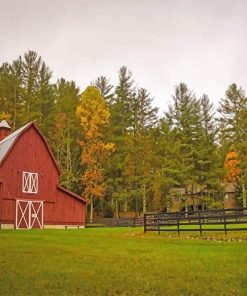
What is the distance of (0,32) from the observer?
2448 centimetres

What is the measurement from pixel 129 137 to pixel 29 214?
1861cm

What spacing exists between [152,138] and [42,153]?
688 inches

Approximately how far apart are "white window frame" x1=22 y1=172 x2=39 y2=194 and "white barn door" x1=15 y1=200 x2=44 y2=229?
3.18 feet

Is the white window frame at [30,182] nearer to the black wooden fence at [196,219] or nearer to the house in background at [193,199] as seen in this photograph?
the black wooden fence at [196,219]

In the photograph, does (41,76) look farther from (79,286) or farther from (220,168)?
(79,286)

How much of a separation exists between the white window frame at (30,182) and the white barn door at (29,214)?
3.18 feet

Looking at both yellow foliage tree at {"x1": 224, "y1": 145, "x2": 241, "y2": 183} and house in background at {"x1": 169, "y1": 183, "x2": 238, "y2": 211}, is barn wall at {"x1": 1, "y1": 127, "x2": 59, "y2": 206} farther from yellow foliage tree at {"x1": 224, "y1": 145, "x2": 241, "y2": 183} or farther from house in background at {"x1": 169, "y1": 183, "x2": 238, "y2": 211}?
yellow foliage tree at {"x1": 224, "y1": 145, "x2": 241, "y2": 183}

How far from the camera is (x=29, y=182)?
33531 mm

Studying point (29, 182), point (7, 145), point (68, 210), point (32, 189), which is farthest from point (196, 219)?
point (7, 145)

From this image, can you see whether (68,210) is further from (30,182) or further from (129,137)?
(129,137)

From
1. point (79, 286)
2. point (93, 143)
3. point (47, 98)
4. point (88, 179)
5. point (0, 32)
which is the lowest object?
point (79, 286)

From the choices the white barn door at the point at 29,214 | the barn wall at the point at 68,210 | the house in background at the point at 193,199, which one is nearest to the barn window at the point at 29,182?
the white barn door at the point at 29,214

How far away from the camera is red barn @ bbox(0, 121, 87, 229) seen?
104ft

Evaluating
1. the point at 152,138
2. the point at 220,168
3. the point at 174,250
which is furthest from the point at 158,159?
the point at 174,250
